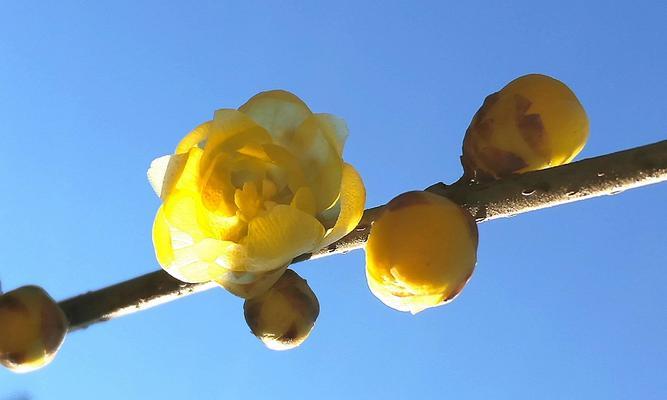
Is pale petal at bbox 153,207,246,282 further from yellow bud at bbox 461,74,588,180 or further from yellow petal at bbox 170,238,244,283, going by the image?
yellow bud at bbox 461,74,588,180

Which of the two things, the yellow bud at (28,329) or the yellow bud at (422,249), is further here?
the yellow bud at (28,329)

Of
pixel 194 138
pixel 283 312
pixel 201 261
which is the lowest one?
pixel 283 312

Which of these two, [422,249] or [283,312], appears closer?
[422,249]

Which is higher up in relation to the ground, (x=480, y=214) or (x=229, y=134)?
(x=229, y=134)

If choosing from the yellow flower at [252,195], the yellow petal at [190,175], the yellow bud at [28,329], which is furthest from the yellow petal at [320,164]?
the yellow bud at [28,329]

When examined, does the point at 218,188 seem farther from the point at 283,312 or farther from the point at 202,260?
the point at 283,312

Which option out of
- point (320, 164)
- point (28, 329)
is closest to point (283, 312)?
point (320, 164)

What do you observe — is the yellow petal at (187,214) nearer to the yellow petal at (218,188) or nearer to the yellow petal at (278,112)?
the yellow petal at (218,188)
